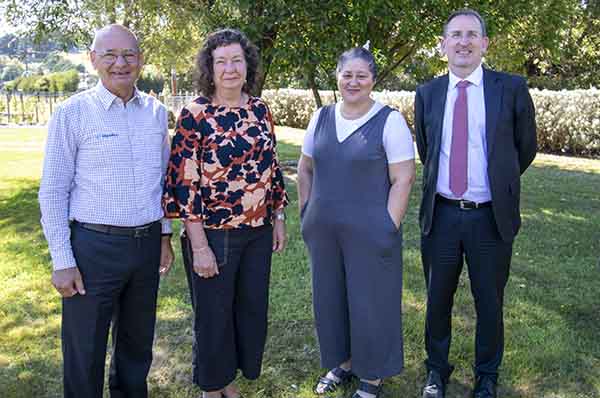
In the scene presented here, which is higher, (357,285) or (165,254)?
(165,254)

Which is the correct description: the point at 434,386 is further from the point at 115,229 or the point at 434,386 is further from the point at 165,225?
the point at 115,229

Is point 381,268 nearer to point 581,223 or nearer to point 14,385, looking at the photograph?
point 14,385

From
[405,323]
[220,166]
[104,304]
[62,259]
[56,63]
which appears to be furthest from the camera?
[56,63]

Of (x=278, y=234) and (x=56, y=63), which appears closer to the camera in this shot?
(x=278, y=234)

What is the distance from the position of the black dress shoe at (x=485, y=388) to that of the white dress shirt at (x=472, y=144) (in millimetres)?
1079

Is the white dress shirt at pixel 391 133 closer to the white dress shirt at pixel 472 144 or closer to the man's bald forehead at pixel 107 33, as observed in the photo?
the white dress shirt at pixel 472 144

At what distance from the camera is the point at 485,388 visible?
3434 mm

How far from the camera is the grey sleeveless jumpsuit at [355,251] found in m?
3.12

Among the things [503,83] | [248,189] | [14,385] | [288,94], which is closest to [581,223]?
[503,83]

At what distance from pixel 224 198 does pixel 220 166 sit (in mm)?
168

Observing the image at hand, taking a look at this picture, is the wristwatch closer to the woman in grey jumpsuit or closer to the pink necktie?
the woman in grey jumpsuit

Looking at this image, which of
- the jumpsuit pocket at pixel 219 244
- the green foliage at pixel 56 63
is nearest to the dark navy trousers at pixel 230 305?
the jumpsuit pocket at pixel 219 244

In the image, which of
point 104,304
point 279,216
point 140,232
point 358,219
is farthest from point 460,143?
point 104,304

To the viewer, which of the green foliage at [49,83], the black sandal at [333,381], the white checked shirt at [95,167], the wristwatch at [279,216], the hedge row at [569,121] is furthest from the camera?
the green foliage at [49,83]
